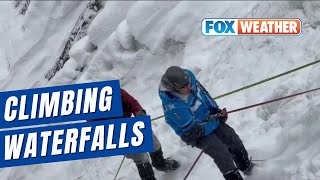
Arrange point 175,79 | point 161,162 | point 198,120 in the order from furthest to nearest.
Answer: point 161,162, point 198,120, point 175,79

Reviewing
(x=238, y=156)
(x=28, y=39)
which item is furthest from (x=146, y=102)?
(x=28, y=39)

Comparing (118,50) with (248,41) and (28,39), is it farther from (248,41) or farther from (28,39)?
(28,39)

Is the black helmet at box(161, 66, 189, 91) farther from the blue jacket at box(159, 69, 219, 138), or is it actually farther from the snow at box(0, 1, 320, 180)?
the snow at box(0, 1, 320, 180)

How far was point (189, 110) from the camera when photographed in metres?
5.16

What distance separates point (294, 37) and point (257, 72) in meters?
0.90

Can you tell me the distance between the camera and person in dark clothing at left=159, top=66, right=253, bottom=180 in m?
5.09

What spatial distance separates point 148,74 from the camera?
406 inches

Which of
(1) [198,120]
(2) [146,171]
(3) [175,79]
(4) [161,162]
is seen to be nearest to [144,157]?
(2) [146,171]

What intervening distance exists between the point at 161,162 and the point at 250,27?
11.9 ft

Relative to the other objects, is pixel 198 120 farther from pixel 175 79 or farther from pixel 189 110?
pixel 175 79

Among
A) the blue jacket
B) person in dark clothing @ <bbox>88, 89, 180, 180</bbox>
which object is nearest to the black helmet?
the blue jacket

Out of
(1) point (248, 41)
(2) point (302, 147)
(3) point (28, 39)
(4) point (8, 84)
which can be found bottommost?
(2) point (302, 147)

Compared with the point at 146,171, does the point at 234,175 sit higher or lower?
lower

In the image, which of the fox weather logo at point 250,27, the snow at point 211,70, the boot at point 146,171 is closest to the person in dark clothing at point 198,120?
the snow at point 211,70
